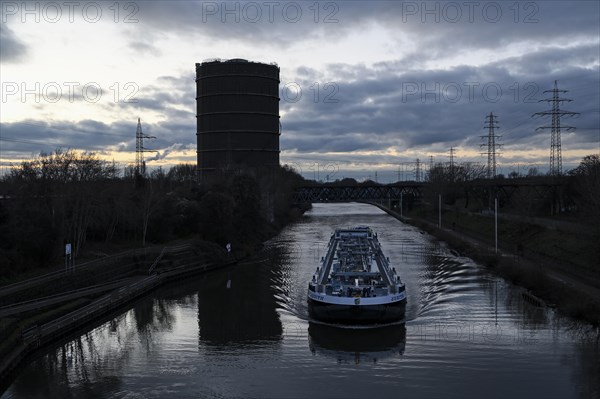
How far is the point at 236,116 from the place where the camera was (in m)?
77.6

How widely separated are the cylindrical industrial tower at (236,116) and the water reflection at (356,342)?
52806mm

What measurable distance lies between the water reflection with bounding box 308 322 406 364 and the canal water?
0.04 m

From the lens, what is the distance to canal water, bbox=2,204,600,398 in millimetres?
17500

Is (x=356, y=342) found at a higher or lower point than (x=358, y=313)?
lower

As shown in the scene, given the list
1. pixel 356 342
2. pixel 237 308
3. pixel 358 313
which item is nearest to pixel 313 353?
pixel 356 342

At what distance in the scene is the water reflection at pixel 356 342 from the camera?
832 inches

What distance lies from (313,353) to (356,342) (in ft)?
7.20

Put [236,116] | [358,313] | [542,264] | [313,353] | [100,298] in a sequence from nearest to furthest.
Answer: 1. [313,353]
2. [358,313]
3. [100,298]
4. [542,264]
5. [236,116]

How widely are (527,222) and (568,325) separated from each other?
3029 cm

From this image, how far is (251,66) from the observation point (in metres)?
80.0

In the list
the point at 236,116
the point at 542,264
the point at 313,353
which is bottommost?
the point at 313,353

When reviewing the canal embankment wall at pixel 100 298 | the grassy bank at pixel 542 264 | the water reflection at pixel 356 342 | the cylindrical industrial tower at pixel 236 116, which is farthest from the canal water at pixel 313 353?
the cylindrical industrial tower at pixel 236 116

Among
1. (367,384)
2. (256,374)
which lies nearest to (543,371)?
(367,384)

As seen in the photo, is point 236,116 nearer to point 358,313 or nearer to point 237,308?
point 237,308
